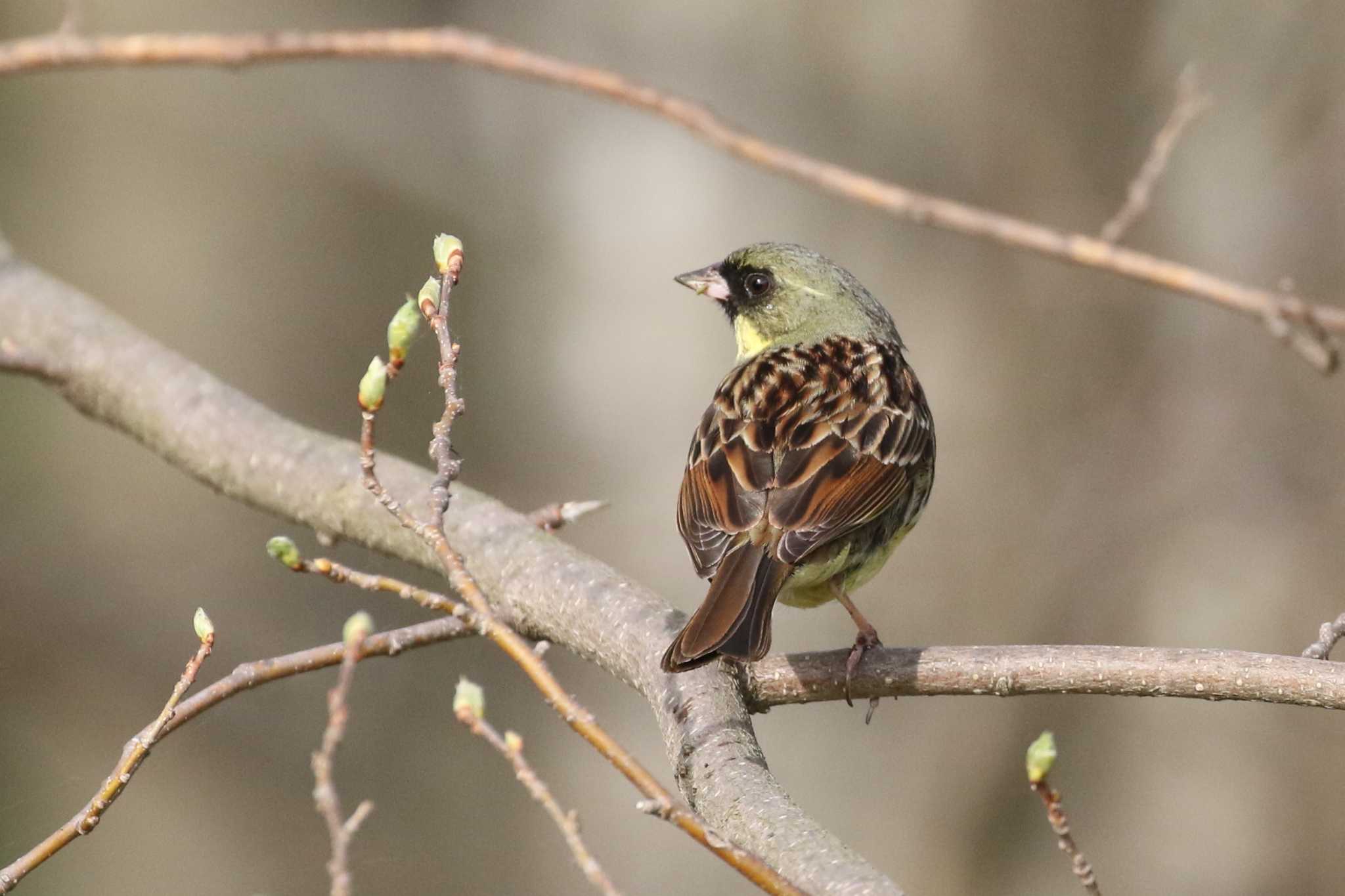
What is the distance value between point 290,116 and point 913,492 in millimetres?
4305

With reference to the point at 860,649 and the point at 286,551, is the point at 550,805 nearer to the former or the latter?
the point at 286,551

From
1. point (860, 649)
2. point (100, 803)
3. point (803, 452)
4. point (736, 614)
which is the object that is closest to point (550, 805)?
point (100, 803)

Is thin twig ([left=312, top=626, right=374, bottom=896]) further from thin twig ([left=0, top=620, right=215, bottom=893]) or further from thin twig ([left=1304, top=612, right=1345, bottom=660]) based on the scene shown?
thin twig ([left=1304, top=612, right=1345, bottom=660])

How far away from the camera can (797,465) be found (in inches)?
147

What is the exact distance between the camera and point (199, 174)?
7145 mm

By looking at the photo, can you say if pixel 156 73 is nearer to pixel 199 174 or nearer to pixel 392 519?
pixel 199 174

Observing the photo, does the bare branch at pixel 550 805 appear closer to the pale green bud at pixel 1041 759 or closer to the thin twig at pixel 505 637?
the thin twig at pixel 505 637

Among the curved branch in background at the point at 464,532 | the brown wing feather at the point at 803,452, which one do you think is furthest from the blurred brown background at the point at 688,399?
the brown wing feather at the point at 803,452

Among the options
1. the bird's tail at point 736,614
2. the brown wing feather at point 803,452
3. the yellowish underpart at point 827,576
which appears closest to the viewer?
the bird's tail at point 736,614

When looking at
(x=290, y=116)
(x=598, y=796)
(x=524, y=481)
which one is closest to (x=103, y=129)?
(x=290, y=116)

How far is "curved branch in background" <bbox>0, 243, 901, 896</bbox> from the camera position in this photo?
2.47 metres

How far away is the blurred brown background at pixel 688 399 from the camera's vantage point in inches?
276

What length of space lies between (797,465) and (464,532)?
2.66ft

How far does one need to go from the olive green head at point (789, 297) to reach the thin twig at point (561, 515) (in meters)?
1.14
